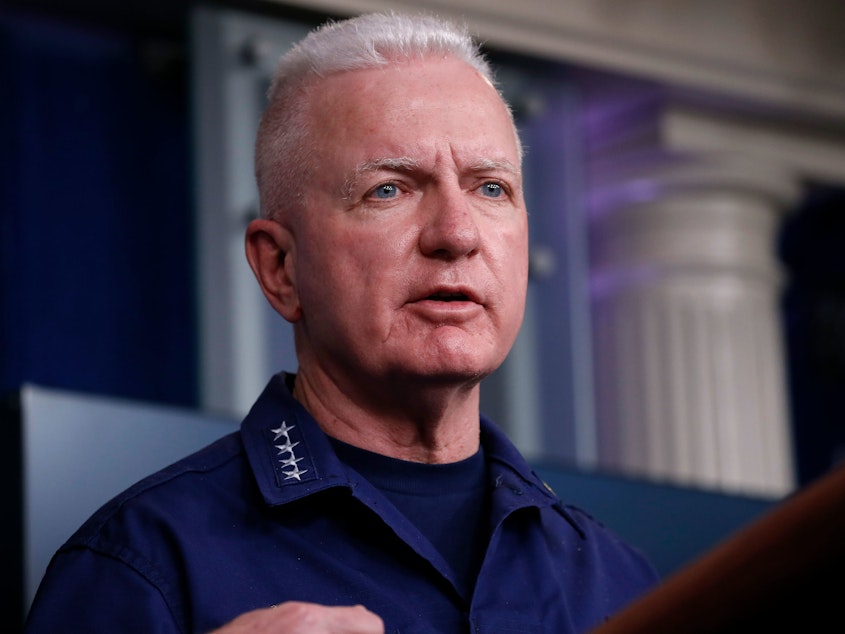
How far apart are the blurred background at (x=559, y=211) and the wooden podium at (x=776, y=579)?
214 centimetres

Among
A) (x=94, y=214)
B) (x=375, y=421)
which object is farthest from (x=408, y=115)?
(x=94, y=214)

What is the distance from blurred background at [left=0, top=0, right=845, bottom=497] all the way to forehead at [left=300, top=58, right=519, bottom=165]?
138 centimetres

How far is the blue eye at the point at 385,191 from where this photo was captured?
1.18 meters

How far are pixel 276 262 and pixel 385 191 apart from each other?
0.15 metres

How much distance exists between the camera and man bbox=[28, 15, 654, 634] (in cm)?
106

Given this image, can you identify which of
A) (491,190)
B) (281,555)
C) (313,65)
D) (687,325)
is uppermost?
(313,65)

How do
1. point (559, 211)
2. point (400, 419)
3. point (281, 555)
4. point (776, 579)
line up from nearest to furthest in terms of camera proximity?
1. point (776, 579)
2. point (281, 555)
3. point (400, 419)
4. point (559, 211)

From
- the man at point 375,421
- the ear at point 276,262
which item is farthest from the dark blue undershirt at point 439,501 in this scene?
the ear at point 276,262

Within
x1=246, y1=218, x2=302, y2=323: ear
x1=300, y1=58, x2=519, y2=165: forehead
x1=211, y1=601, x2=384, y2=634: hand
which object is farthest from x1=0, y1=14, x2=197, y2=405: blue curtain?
x1=211, y1=601, x2=384, y2=634: hand

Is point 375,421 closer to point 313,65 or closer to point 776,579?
point 313,65

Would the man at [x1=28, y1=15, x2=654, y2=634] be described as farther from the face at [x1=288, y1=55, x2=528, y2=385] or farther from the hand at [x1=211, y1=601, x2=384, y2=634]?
the hand at [x1=211, y1=601, x2=384, y2=634]

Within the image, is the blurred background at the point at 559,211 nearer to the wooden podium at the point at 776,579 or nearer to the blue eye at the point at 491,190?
the blue eye at the point at 491,190

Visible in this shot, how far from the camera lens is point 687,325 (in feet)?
10.7

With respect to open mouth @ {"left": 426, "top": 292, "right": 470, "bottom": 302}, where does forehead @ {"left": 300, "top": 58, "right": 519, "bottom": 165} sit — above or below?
above
